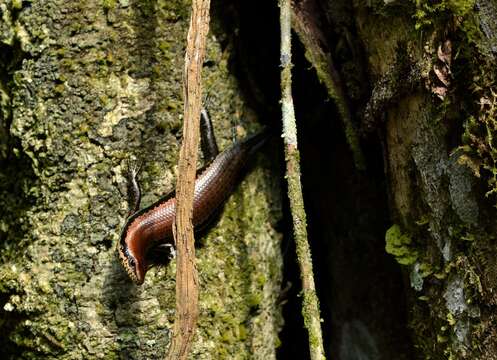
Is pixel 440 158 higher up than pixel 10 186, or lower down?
lower down

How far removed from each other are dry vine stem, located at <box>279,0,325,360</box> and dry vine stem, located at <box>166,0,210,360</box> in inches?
13.1

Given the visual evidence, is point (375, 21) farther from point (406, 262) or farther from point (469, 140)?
point (406, 262)

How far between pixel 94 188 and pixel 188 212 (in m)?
0.54

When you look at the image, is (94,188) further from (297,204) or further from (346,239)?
(346,239)

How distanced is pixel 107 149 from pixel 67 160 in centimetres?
13

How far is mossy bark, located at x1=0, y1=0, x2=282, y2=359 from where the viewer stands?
1.92 m

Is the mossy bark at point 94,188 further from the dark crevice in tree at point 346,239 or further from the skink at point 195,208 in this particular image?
the dark crevice in tree at point 346,239

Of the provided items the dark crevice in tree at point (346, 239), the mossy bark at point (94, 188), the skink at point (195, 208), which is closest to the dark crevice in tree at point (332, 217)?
the dark crevice in tree at point (346, 239)

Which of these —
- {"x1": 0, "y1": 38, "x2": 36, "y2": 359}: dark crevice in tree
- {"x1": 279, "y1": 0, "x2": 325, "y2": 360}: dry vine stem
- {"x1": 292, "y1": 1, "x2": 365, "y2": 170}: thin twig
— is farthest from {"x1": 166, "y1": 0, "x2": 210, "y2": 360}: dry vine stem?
{"x1": 0, "y1": 38, "x2": 36, "y2": 359}: dark crevice in tree

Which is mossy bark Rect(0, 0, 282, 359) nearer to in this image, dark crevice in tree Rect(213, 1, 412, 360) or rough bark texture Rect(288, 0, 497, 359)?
dark crevice in tree Rect(213, 1, 412, 360)

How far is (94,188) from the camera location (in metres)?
1.98

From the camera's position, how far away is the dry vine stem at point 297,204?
5.49 feet

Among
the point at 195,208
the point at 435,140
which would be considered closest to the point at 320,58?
the point at 435,140

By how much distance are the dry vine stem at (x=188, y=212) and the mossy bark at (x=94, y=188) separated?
416mm
